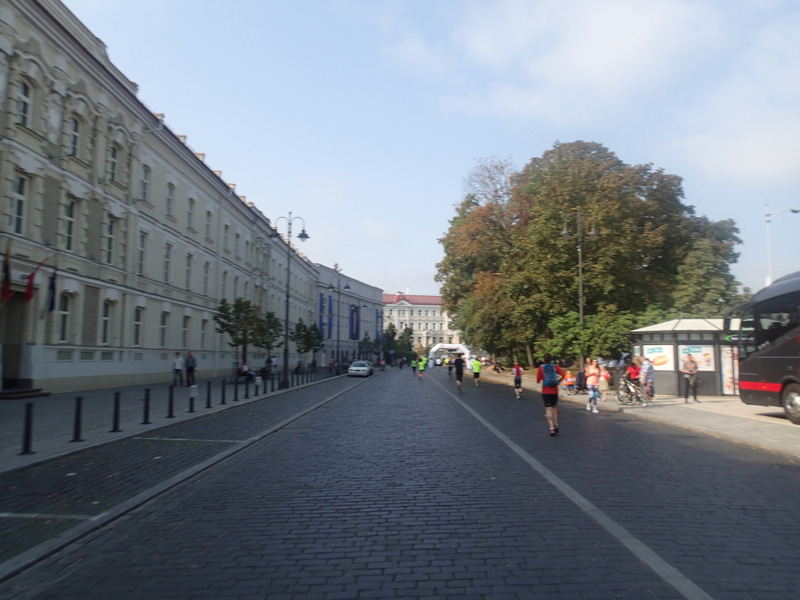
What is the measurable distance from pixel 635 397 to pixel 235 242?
33.9m

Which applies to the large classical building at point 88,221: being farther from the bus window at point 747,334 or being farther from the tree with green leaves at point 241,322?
the bus window at point 747,334

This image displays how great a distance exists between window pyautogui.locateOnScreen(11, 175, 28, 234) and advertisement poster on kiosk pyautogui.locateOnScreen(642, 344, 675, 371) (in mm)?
24440

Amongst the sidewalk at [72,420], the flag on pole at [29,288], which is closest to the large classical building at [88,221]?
the flag on pole at [29,288]

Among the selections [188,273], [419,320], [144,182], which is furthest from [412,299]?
[144,182]

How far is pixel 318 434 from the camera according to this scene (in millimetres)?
13828

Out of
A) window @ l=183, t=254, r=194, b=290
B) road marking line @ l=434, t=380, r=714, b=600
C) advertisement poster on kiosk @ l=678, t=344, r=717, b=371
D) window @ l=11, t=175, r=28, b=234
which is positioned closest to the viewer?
road marking line @ l=434, t=380, r=714, b=600

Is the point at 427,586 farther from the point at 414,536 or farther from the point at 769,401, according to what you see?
the point at 769,401

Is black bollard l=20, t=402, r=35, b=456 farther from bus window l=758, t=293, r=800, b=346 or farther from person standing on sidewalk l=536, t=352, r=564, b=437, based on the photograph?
bus window l=758, t=293, r=800, b=346

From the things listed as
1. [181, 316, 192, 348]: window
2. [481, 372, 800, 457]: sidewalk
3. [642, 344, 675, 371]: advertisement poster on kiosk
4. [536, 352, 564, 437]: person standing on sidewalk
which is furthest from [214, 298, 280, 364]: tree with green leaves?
[536, 352, 564, 437]: person standing on sidewalk

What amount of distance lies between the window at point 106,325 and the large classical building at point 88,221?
5cm

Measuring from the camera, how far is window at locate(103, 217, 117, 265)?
27859 mm

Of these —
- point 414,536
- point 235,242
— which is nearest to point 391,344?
point 235,242

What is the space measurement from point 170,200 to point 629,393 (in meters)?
25.8

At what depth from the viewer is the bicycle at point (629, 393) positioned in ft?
77.0
